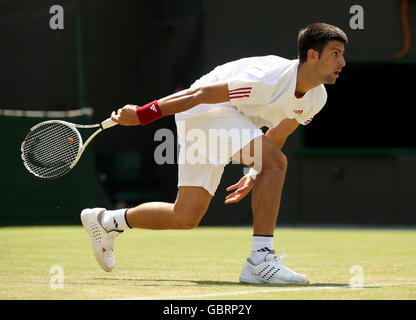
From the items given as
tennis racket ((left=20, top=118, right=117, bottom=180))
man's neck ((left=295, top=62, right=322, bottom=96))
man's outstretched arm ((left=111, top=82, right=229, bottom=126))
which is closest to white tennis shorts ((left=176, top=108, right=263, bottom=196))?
man's outstretched arm ((left=111, top=82, right=229, bottom=126))

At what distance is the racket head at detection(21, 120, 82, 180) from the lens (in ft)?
19.8

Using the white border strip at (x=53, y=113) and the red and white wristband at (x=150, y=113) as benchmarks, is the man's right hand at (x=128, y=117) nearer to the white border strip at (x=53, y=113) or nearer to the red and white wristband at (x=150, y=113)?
the red and white wristband at (x=150, y=113)

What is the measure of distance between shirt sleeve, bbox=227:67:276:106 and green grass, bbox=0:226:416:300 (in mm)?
1102

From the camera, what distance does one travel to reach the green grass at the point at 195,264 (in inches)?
188

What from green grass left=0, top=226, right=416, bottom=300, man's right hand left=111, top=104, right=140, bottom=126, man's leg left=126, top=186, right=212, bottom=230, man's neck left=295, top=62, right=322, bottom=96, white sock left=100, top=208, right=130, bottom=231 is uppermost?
man's neck left=295, top=62, right=322, bottom=96

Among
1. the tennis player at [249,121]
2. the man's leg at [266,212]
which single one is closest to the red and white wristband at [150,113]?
the tennis player at [249,121]

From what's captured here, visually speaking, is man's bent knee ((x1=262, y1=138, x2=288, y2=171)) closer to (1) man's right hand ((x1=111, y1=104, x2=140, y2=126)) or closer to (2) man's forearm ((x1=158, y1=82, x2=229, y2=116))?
(2) man's forearm ((x1=158, y1=82, x2=229, y2=116))

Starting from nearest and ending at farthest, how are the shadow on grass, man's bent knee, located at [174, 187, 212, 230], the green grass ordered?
the green grass
the shadow on grass
man's bent knee, located at [174, 187, 212, 230]

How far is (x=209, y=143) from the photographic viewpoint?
218 inches

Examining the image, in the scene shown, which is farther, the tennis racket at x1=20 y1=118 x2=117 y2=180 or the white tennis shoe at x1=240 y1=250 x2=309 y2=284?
the tennis racket at x1=20 y1=118 x2=117 y2=180

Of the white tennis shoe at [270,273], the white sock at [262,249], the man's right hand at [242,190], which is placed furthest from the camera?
the man's right hand at [242,190]

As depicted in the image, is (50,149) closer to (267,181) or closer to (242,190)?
(242,190)

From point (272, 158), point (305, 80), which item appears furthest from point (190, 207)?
point (305, 80)

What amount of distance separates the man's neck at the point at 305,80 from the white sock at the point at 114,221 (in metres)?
1.38
